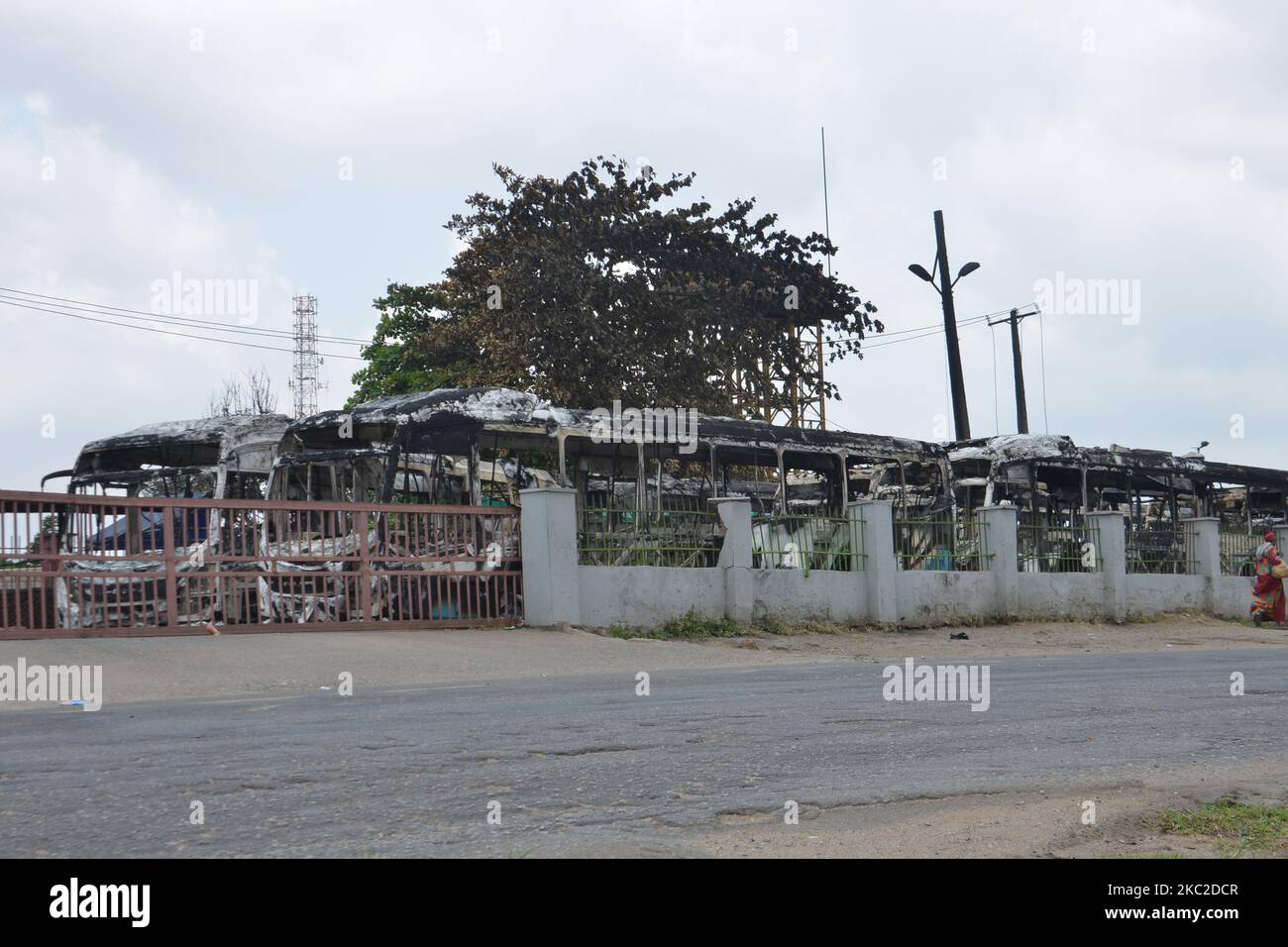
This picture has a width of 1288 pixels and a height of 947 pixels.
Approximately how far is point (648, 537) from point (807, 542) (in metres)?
3.08

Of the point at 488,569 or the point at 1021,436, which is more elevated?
the point at 1021,436

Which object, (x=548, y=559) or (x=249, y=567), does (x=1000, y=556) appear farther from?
(x=249, y=567)

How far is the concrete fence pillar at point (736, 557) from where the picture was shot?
63.8 ft

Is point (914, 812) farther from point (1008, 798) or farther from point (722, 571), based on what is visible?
point (722, 571)

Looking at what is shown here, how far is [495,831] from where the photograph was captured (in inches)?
196

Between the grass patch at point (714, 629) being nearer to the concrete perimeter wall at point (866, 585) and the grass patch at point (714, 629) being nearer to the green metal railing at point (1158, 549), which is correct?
the concrete perimeter wall at point (866, 585)

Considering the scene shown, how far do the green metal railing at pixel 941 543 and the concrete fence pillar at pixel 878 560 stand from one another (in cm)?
54

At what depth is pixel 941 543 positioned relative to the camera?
23.2 m

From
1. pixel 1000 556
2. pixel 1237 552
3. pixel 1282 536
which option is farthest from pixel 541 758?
pixel 1282 536

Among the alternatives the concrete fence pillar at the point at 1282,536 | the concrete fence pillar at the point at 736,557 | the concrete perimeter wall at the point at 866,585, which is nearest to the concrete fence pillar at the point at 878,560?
the concrete perimeter wall at the point at 866,585

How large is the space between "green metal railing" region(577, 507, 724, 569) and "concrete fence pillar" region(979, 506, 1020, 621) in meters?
6.38

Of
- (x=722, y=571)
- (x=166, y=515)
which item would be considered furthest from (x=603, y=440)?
(x=166, y=515)
